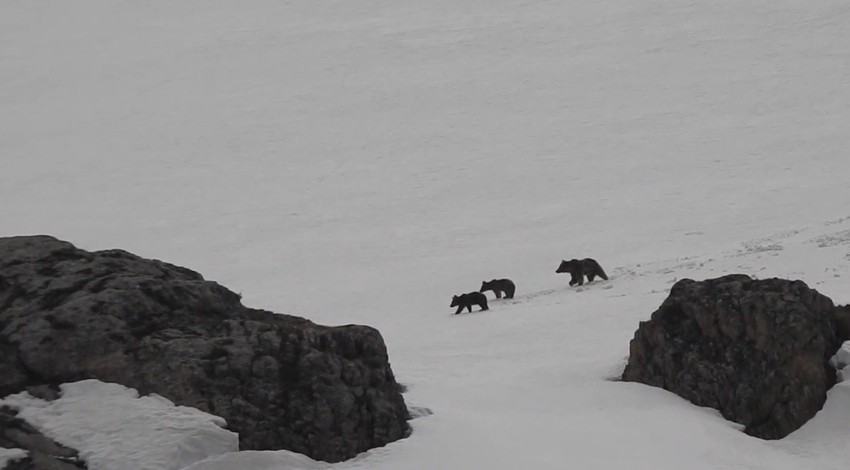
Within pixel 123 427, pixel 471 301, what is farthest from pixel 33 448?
pixel 471 301

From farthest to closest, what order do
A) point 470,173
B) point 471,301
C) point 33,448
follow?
point 470,173
point 471,301
point 33,448

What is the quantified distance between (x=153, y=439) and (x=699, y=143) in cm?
3977

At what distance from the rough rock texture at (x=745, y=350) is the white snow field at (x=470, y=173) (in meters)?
0.26

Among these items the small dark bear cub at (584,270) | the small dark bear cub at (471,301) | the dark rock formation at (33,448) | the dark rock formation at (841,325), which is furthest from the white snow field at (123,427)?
the small dark bear cub at (584,270)

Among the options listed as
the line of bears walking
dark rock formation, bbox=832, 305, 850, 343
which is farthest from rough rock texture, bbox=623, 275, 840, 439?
the line of bears walking

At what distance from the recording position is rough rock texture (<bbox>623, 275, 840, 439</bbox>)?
10.9 meters

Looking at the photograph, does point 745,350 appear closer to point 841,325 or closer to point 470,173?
point 841,325

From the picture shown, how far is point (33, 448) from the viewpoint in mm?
7922

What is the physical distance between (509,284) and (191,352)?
49.4 feet

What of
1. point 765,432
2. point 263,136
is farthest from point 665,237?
point 263,136

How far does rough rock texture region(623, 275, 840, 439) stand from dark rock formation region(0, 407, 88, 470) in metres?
6.76

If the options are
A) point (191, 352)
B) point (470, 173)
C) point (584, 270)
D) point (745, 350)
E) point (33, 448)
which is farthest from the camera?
point (470, 173)

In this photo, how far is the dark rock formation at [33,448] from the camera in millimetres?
7699

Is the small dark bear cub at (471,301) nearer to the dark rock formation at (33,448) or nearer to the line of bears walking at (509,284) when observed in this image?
the line of bears walking at (509,284)
